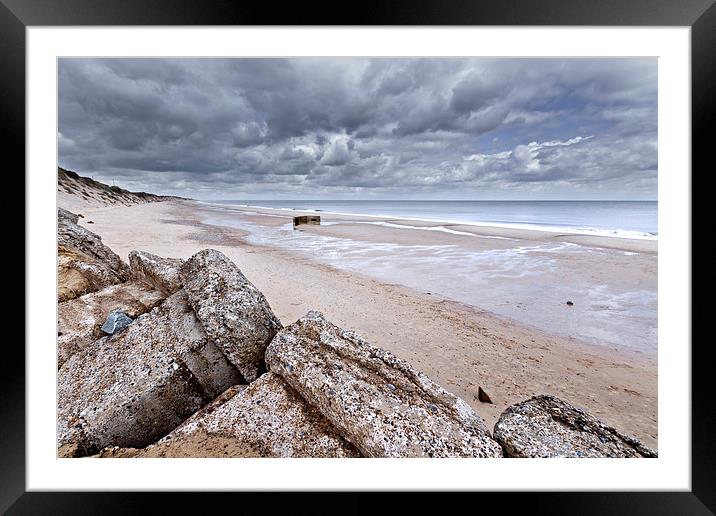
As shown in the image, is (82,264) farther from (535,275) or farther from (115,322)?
(535,275)

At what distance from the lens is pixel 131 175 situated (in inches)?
184

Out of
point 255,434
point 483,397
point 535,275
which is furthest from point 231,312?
point 535,275

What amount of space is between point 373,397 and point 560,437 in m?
1.09

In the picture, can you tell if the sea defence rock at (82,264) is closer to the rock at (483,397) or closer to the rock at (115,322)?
the rock at (115,322)

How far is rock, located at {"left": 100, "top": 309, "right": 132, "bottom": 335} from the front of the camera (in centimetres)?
199

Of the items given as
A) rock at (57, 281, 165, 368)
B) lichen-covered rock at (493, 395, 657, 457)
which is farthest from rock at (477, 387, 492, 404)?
rock at (57, 281, 165, 368)

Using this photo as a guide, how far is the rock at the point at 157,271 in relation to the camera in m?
2.24

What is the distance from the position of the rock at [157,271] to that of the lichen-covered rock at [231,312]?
203 mm

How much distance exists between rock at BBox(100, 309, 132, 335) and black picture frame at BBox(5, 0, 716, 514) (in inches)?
16.4
